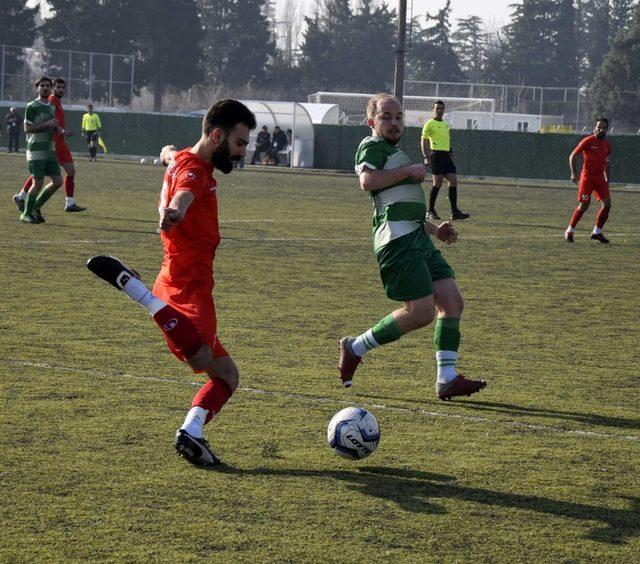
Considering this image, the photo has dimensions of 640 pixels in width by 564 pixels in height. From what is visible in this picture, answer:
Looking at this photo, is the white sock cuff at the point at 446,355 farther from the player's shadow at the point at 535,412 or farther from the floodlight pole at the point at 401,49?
the floodlight pole at the point at 401,49

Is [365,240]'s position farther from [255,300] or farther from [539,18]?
[539,18]

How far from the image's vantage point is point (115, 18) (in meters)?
77.1

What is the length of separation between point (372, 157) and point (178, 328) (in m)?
2.14

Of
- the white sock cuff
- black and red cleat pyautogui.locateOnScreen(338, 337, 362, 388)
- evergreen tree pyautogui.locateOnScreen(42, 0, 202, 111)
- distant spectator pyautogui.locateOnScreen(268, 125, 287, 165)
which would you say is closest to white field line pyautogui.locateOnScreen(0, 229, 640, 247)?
black and red cleat pyautogui.locateOnScreen(338, 337, 362, 388)

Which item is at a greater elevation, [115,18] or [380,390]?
[115,18]

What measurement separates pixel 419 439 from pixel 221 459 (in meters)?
1.10

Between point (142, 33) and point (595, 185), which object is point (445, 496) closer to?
point (595, 185)

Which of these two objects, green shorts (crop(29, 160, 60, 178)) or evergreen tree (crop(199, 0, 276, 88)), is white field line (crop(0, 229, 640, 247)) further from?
evergreen tree (crop(199, 0, 276, 88))

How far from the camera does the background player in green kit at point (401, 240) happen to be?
7.20 meters

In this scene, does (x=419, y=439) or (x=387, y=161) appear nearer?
(x=419, y=439)

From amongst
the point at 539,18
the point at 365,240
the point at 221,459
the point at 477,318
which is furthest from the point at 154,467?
the point at 539,18

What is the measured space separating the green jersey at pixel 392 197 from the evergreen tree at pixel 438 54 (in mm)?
94810

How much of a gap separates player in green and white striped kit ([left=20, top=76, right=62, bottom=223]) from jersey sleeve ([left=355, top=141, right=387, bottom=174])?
36.1 feet

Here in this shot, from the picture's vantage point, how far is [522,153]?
41.5 metres
